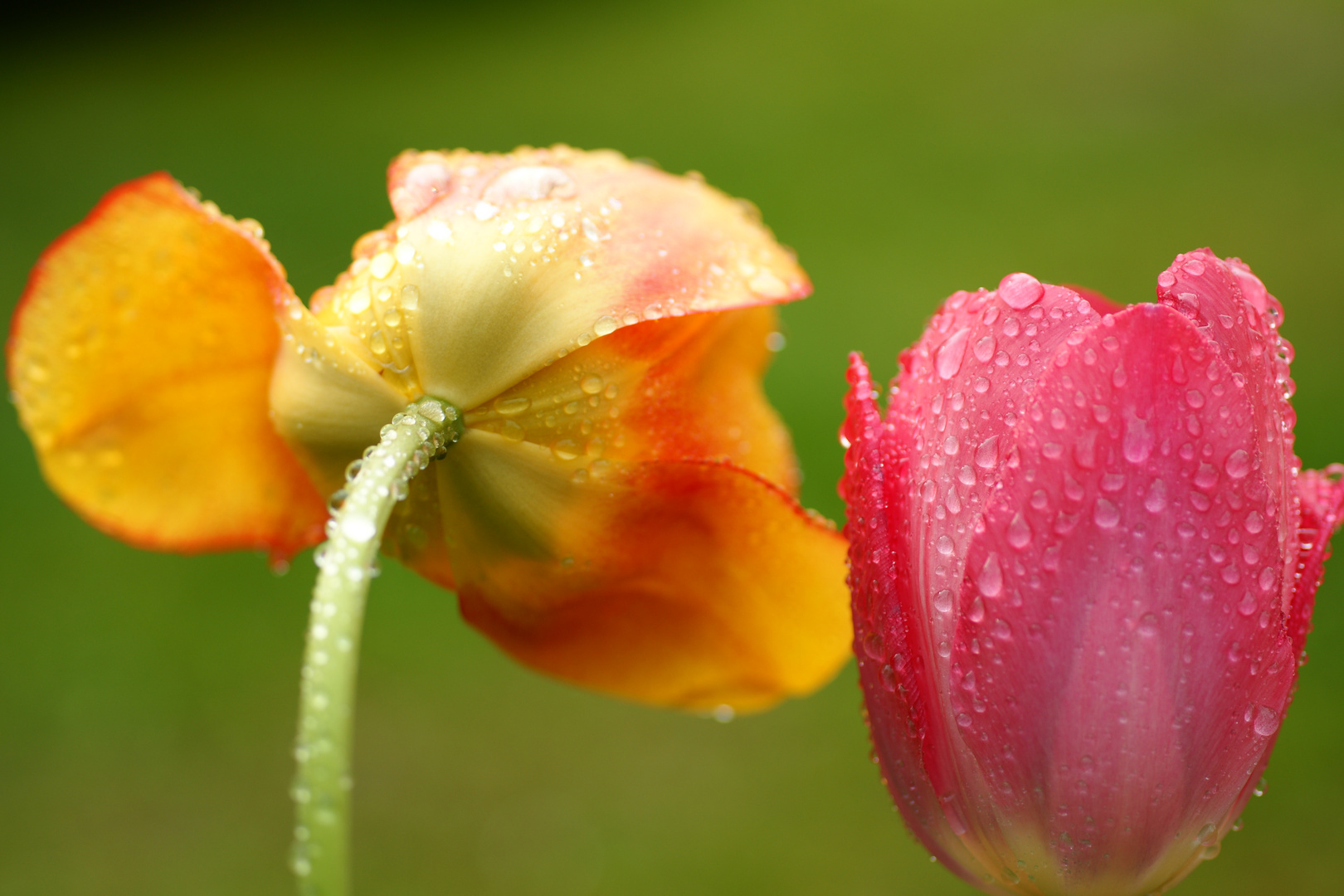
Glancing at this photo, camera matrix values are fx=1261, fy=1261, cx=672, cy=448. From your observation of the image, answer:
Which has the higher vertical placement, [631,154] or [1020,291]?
[1020,291]

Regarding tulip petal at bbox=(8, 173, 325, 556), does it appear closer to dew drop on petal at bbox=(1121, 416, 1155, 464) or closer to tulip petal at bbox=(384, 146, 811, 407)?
tulip petal at bbox=(384, 146, 811, 407)

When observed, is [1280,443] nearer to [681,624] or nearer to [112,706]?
[681,624]

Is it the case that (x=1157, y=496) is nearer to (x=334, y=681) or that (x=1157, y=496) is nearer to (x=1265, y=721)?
(x=1265, y=721)

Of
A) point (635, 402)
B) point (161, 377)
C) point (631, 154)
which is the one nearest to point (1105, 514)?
point (635, 402)

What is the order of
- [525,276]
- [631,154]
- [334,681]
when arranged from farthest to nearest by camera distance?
1. [631,154]
2. [525,276]
3. [334,681]

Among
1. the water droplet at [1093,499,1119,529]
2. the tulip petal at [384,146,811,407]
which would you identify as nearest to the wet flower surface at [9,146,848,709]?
the tulip petal at [384,146,811,407]

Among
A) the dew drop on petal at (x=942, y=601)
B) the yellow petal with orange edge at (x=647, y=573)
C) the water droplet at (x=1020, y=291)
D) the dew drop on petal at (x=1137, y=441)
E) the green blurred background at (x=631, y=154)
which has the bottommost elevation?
the green blurred background at (x=631, y=154)

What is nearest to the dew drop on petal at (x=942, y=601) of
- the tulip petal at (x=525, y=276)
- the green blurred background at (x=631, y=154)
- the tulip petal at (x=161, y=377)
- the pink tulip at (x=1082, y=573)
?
the pink tulip at (x=1082, y=573)

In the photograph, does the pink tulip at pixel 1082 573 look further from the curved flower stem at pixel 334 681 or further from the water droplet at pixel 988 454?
the curved flower stem at pixel 334 681
